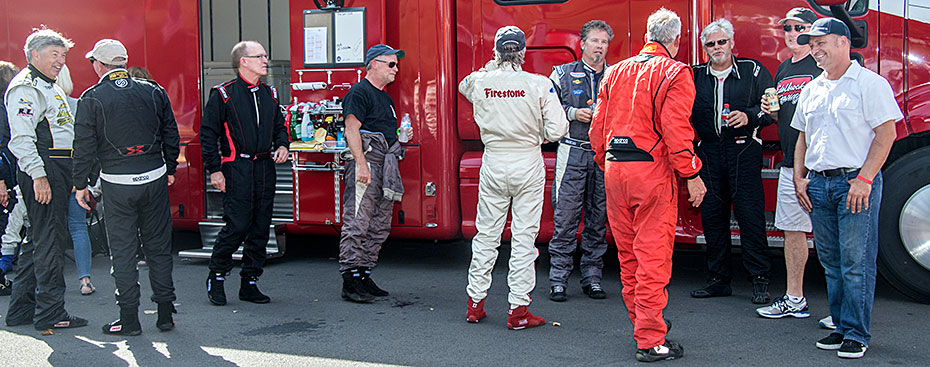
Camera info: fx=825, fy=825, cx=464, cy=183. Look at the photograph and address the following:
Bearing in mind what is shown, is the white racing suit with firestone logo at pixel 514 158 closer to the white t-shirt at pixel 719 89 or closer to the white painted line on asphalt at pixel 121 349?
the white t-shirt at pixel 719 89

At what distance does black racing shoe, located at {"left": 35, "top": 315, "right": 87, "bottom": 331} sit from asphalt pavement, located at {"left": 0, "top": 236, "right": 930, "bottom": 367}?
2.4 inches

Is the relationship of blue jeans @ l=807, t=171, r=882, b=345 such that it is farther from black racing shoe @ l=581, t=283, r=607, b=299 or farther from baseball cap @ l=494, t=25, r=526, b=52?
baseball cap @ l=494, t=25, r=526, b=52

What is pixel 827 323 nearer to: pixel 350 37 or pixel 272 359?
pixel 272 359

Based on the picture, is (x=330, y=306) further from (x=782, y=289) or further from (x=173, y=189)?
(x=782, y=289)

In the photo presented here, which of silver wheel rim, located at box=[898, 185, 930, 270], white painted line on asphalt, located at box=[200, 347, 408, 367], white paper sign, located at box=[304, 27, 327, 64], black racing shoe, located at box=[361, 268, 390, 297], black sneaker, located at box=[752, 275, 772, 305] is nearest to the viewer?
white painted line on asphalt, located at box=[200, 347, 408, 367]

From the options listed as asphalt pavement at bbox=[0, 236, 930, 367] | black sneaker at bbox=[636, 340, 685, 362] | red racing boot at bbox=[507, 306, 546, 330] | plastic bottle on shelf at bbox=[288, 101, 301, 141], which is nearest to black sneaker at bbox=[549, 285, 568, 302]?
asphalt pavement at bbox=[0, 236, 930, 367]

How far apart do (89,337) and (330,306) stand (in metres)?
1.44

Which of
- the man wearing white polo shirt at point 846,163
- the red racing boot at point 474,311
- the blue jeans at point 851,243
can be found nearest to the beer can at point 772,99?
the man wearing white polo shirt at point 846,163

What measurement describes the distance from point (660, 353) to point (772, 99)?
1.89 meters

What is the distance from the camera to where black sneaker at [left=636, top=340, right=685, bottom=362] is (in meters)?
4.06

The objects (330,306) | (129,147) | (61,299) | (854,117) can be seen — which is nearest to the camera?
(854,117)

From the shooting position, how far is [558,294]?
5.45 meters

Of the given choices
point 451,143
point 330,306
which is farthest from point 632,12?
point 330,306

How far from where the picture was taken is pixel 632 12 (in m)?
5.67
